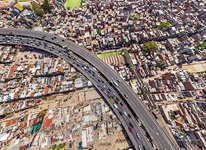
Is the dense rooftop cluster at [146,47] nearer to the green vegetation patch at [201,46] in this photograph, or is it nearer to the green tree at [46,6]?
the green vegetation patch at [201,46]

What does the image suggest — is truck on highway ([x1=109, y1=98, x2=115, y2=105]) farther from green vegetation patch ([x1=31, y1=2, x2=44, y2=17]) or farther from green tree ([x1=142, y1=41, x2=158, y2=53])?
green vegetation patch ([x1=31, y1=2, x2=44, y2=17])

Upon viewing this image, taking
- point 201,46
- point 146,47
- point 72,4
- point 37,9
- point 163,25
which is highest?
point 72,4

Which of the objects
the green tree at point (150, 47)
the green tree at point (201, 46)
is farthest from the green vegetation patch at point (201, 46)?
the green tree at point (150, 47)

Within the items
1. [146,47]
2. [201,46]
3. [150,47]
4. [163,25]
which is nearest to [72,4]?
[163,25]

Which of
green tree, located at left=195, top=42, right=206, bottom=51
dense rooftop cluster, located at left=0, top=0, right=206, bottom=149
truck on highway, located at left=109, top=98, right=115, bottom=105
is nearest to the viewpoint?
dense rooftop cluster, located at left=0, top=0, right=206, bottom=149

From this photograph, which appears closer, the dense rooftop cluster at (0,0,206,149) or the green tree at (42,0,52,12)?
the dense rooftop cluster at (0,0,206,149)

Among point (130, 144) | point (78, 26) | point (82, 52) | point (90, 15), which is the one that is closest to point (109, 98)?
point (130, 144)

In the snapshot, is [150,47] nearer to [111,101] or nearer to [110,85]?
[110,85]

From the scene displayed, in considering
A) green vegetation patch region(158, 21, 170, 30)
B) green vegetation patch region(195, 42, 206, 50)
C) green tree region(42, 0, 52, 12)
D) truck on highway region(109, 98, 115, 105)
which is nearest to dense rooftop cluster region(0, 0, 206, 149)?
green vegetation patch region(158, 21, 170, 30)
